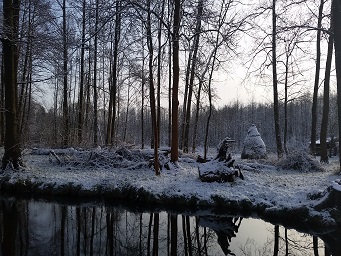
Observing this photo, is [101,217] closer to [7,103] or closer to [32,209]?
[32,209]

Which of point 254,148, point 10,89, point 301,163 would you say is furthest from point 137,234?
point 254,148

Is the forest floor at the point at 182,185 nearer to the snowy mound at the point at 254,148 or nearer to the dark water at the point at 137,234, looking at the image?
the dark water at the point at 137,234

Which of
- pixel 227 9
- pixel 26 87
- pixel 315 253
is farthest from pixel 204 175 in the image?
pixel 26 87

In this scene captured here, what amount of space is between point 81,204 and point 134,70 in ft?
17.6

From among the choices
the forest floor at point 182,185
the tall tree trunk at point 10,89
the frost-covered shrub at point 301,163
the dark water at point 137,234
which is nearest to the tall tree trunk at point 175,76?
the forest floor at point 182,185

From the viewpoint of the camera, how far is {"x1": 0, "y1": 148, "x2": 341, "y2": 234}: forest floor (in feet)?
27.0

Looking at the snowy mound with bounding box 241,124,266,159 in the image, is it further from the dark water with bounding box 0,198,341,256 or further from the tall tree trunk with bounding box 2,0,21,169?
the tall tree trunk with bounding box 2,0,21,169

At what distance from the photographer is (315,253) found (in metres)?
6.38

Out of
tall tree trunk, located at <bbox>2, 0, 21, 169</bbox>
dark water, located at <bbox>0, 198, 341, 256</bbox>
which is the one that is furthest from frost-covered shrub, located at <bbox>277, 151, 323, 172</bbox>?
tall tree trunk, located at <bbox>2, 0, 21, 169</bbox>

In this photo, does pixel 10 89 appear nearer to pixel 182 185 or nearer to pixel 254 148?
pixel 182 185

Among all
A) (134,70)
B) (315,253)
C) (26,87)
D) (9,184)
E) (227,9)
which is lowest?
(315,253)

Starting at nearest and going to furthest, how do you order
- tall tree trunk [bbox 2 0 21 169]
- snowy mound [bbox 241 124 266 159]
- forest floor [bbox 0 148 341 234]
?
forest floor [bbox 0 148 341 234] < tall tree trunk [bbox 2 0 21 169] < snowy mound [bbox 241 124 266 159]

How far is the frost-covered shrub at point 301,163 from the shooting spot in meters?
12.5

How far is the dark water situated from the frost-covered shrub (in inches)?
205
